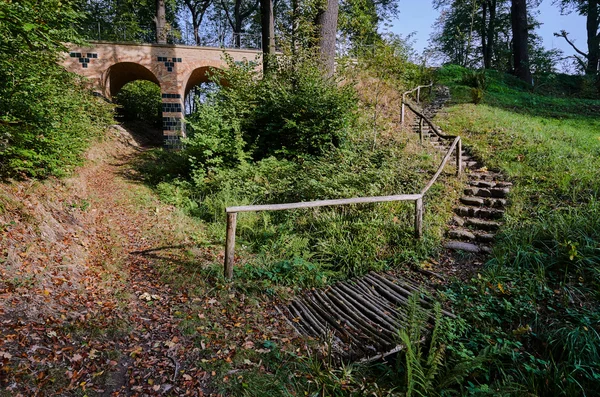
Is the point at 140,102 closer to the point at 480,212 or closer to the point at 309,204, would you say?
the point at 309,204

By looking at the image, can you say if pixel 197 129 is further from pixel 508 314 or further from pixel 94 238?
pixel 508 314

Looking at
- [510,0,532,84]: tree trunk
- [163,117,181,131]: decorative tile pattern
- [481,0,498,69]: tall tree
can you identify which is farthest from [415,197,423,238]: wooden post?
[481,0,498,69]: tall tree

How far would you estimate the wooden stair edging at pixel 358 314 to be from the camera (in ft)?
11.1

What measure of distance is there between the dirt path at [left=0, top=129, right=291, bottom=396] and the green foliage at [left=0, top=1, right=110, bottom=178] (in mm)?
420

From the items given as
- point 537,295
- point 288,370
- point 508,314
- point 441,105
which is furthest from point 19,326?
point 441,105

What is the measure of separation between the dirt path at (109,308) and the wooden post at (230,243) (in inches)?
8.7

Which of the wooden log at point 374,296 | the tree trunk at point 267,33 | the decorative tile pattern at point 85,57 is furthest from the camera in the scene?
the decorative tile pattern at point 85,57

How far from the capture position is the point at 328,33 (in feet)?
30.3

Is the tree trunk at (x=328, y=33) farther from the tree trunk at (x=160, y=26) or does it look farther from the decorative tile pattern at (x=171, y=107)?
the tree trunk at (x=160, y=26)

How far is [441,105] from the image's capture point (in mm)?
13617

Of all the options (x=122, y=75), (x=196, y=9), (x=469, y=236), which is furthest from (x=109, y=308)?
(x=196, y=9)

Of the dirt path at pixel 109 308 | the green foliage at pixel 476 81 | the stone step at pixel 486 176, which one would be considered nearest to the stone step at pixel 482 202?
the stone step at pixel 486 176

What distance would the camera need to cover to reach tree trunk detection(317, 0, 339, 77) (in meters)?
9.12

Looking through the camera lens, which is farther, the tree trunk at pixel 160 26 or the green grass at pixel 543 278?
the tree trunk at pixel 160 26
